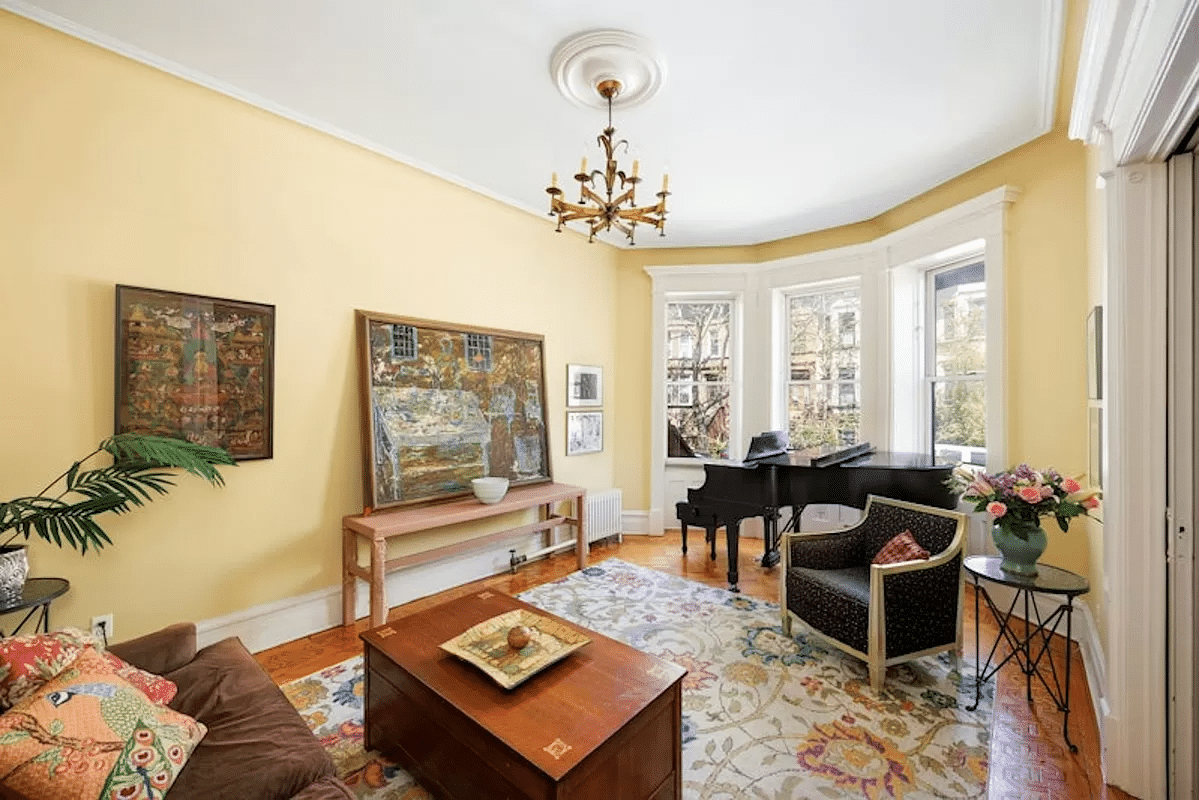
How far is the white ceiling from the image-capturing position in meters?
2.21

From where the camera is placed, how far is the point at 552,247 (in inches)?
188

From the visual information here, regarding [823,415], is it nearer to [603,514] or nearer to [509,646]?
[603,514]

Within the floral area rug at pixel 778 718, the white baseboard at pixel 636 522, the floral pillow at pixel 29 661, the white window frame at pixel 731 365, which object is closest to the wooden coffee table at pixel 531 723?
the floral area rug at pixel 778 718

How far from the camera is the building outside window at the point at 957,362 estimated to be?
383 centimetres

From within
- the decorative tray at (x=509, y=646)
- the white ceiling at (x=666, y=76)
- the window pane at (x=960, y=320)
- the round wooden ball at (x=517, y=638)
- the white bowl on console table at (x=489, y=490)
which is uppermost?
the white ceiling at (x=666, y=76)

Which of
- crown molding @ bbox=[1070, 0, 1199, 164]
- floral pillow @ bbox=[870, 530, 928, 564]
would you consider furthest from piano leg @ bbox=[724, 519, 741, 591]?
crown molding @ bbox=[1070, 0, 1199, 164]

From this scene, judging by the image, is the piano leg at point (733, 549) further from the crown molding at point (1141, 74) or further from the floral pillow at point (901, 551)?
the crown molding at point (1141, 74)

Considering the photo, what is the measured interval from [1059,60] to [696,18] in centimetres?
186

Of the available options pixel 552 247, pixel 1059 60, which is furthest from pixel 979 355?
pixel 552 247

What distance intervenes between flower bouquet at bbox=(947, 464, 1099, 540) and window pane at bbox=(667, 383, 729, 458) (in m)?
3.09

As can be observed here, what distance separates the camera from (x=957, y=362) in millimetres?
4020

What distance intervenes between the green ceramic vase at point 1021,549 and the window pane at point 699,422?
10.3ft

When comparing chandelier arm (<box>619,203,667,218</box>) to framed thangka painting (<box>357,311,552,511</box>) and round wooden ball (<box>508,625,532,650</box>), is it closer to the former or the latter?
framed thangka painting (<box>357,311,552,511</box>)

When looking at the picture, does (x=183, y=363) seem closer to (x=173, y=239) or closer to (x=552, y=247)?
(x=173, y=239)
